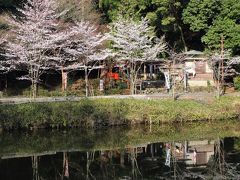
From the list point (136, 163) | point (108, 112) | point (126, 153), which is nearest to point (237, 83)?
point (108, 112)

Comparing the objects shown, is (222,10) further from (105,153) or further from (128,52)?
(105,153)

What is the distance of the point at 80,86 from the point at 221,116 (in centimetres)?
1080

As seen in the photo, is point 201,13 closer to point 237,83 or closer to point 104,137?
point 237,83

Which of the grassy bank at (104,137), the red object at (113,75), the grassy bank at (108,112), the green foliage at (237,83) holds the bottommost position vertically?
the grassy bank at (104,137)

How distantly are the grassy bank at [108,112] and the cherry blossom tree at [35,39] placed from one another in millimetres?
4167

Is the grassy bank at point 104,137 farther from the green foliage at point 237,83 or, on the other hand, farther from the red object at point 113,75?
the red object at point 113,75

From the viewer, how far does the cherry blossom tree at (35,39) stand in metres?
27.9

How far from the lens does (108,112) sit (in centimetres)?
2355

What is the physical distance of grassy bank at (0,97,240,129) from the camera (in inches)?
891

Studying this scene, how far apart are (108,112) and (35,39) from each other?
25.1 ft

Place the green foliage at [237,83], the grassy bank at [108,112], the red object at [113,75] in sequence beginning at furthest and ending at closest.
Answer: the red object at [113,75] → the green foliage at [237,83] → the grassy bank at [108,112]

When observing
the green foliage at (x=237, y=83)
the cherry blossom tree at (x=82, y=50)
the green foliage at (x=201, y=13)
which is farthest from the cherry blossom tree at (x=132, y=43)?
the green foliage at (x=237, y=83)

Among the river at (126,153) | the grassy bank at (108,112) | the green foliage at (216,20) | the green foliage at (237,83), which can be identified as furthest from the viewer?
the green foliage at (237,83)

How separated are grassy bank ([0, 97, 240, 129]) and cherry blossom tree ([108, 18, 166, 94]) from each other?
6.02 metres
